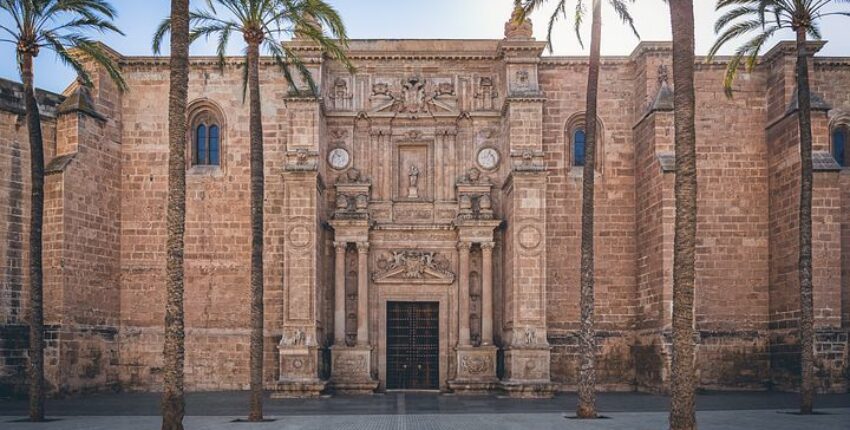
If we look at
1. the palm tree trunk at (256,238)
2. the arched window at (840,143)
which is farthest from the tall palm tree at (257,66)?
the arched window at (840,143)

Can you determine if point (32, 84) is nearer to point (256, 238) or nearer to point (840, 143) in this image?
point (256, 238)

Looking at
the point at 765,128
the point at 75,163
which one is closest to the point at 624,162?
the point at 765,128

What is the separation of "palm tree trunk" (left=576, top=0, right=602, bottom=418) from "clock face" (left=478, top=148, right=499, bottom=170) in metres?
7.46

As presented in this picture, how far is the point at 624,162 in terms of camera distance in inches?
984

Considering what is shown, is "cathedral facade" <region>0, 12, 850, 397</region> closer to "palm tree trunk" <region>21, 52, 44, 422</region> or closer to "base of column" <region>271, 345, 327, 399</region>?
"base of column" <region>271, 345, 327, 399</region>

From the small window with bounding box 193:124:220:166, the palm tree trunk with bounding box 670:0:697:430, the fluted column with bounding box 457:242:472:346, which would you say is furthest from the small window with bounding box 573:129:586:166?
the palm tree trunk with bounding box 670:0:697:430

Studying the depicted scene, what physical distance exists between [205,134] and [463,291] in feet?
30.8

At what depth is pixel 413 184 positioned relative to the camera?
25.1 m

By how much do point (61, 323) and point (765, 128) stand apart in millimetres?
20851

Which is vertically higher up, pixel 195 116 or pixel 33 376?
pixel 195 116

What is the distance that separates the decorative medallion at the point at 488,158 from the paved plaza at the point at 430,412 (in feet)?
22.9

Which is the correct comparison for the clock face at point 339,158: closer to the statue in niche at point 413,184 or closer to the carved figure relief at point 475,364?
the statue in niche at point 413,184

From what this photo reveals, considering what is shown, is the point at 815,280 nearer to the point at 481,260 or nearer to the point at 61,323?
the point at 481,260

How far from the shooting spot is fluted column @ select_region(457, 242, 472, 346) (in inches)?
948
